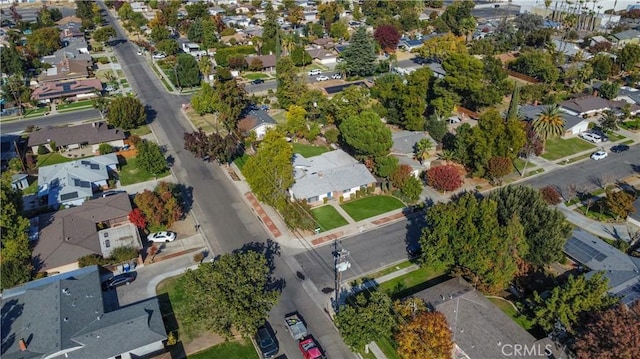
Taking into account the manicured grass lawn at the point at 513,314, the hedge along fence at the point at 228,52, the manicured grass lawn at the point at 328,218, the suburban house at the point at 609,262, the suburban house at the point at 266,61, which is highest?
the hedge along fence at the point at 228,52

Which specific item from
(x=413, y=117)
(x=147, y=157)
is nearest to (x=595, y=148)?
(x=413, y=117)

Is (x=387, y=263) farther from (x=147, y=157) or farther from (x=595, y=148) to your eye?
(x=595, y=148)

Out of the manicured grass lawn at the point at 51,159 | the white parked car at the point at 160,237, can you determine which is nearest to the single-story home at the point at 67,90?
the manicured grass lawn at the point at 51,159

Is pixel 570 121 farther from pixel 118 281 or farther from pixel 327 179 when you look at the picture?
pixel 118 281

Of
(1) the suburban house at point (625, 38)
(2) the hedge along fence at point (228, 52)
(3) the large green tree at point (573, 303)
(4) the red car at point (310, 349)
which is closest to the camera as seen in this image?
(3) the large green tree at point (573, 303)

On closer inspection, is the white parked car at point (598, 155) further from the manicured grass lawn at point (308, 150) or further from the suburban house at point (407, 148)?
the manicured grass lawn at point (308, 150)

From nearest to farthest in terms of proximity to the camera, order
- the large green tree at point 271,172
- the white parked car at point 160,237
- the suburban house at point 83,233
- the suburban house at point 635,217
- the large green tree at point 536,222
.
→ 1. the large green tree at point 536,222
2. the suburban house at point 83,233
3. the white parked car at point 160,237
4. the suburban house at point 635,217
5. the large green tree at point 271,172

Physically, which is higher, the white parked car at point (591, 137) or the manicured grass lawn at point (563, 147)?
the white parked car at point (591, 137)
